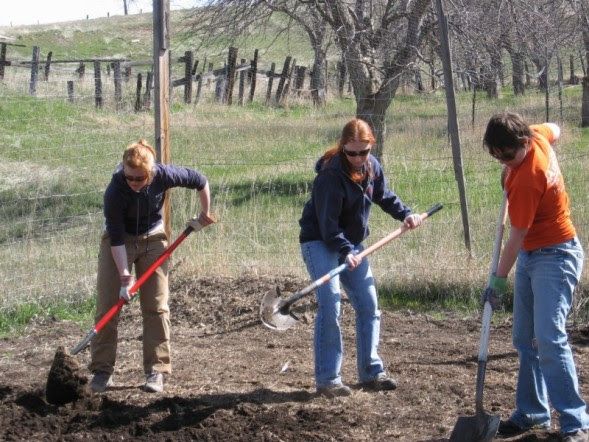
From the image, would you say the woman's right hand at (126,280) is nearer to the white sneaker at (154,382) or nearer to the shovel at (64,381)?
the shovel at (64,381)

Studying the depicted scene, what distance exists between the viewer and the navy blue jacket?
5875mm

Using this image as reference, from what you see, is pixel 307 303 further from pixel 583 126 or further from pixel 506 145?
pixel 583 126

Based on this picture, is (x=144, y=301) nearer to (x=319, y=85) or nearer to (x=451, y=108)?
(x=451, y=108)

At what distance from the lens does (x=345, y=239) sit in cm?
559

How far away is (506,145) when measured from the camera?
4578 mm

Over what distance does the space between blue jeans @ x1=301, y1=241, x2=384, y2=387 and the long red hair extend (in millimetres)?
479

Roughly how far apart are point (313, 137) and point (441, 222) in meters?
5.32

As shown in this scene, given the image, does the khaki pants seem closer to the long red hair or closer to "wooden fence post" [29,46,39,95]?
the long red hair

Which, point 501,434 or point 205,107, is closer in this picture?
point 501,434

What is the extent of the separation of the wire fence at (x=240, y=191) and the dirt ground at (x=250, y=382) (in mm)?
586

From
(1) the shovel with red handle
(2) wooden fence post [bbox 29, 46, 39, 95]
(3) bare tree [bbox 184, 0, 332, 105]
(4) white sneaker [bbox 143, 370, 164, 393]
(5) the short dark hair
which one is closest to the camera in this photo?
(5) the short dark hair

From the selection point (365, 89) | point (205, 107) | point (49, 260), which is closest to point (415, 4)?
point (365, 89)

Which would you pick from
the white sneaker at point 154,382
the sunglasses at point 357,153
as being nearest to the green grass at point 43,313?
the white sneaker at point 154,382

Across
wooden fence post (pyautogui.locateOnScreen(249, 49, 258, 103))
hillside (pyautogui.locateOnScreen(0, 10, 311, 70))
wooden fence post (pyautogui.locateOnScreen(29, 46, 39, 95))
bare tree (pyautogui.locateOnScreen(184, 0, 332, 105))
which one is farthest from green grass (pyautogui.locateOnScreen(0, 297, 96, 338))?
hillside (pyautogui.locateOnScreen(0, 10, 311, 70))
